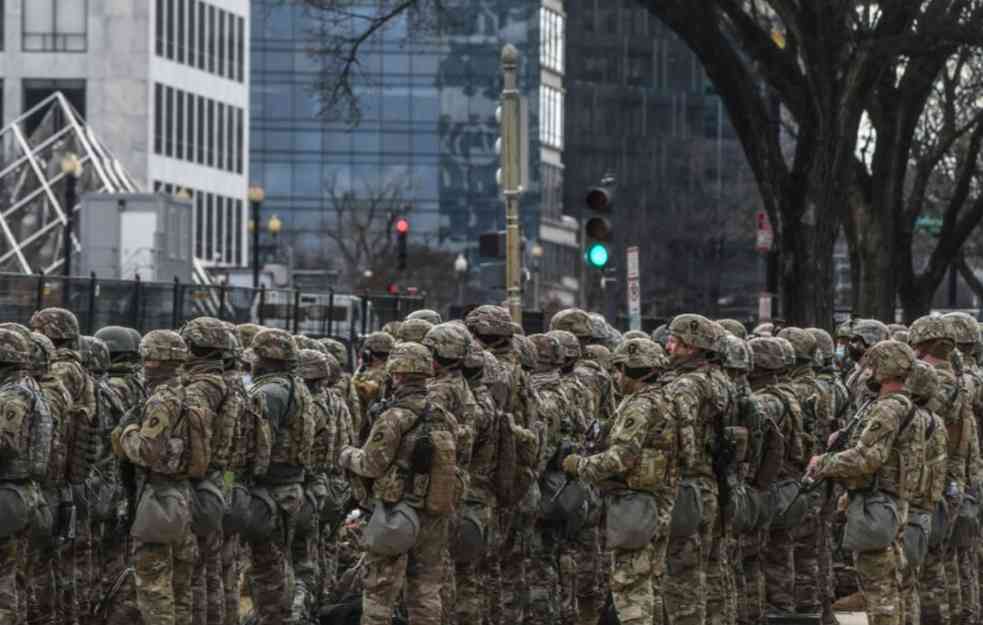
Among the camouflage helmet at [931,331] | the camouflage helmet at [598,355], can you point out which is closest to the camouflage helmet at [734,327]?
the camouflage helmet at [598,355]

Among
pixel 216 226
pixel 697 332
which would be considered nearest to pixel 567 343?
pixel 697 332

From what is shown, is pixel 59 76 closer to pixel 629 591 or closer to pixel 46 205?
pixel 46 205

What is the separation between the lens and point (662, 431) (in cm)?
1524

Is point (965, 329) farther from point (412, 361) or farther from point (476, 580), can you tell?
point (412, 361)

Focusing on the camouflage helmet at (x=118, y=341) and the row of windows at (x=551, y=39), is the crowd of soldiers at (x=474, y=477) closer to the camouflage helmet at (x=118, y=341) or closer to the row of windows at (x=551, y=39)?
the camouflage helmet at (x=118, y=341)

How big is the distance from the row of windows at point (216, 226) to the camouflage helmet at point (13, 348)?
6395 centimetres

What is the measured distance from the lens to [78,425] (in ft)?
52.0

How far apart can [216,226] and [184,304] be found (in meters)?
51.9

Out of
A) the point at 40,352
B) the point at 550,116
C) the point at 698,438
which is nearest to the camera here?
the point at 40,352

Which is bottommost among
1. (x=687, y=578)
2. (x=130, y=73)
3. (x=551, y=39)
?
(x=687, y=578)

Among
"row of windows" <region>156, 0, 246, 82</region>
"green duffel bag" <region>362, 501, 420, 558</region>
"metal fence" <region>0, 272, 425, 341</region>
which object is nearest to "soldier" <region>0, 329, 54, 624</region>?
"green duffel bag" <region>362, 501, 420, 558</region>

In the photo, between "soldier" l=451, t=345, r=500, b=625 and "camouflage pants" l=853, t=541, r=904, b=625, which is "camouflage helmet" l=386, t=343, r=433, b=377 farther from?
"camouflage pants" l=853, t=541, r=904, b=625

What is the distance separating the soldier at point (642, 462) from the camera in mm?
15109

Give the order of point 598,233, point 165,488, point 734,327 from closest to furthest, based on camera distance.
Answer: point 165,488
point 734,327
point 598,233
